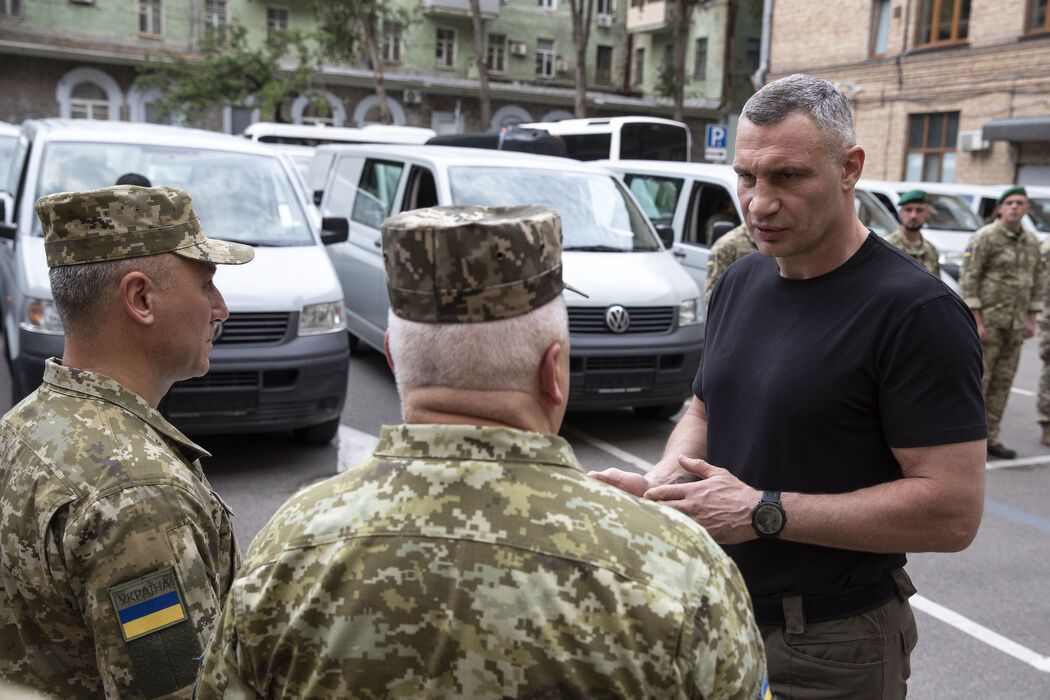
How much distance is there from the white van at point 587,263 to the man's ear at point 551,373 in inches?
202

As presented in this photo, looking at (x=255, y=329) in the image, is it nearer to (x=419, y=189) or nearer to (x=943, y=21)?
(x=419, y=189)

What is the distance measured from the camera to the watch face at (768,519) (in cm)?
203

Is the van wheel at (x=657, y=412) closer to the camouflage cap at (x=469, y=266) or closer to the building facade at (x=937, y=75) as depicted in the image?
the camouflage cap at (x=469, y=266)

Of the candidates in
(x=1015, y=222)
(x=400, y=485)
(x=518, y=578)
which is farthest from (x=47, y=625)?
(x=1015, y=222)

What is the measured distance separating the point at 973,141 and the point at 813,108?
24.1 m

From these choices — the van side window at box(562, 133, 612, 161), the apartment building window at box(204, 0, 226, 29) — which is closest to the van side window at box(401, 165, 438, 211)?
the van side window at box(562, 133, 612, 161)

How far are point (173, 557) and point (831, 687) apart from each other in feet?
4.47

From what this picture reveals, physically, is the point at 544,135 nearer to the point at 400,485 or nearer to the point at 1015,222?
the point at 1015,222

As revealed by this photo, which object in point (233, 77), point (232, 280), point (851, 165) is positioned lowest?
point (232, 280)

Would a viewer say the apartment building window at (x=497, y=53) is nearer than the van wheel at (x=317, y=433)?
No

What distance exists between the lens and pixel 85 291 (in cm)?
202

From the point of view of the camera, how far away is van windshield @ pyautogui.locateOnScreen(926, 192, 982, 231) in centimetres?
1551

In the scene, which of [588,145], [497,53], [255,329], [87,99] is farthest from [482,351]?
[497,53]

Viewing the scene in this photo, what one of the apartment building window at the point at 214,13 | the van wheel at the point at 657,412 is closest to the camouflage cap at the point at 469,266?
the van wheel at the point at 657,412
